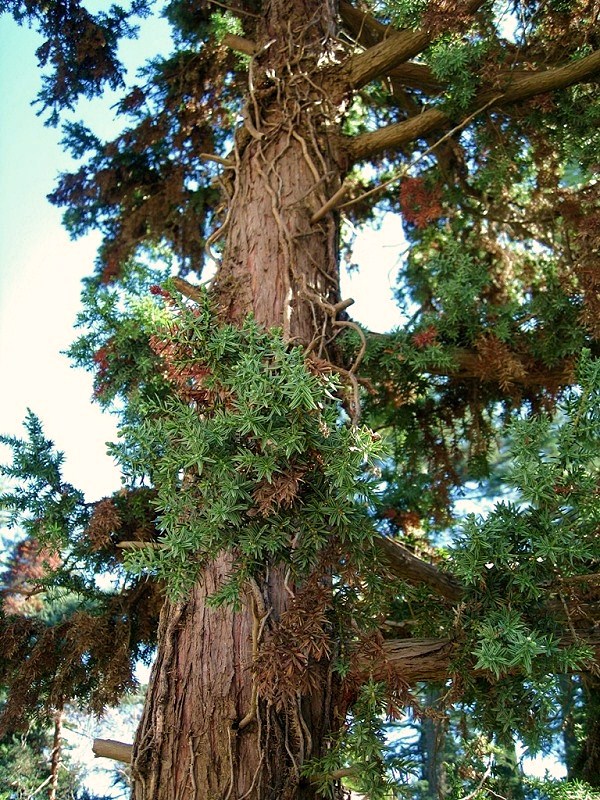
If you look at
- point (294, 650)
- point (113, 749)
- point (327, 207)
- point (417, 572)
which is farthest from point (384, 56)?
point (113, 749)

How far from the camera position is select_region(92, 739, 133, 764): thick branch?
9.27 ft

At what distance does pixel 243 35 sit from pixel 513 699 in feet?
14.3

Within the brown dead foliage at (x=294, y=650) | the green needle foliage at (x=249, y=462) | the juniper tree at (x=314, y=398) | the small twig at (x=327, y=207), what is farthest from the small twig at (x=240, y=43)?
the brown dead foliage at (x=294, y=650)

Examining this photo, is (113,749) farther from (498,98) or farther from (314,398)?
(498,98)

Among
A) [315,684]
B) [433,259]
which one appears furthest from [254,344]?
[433,259]

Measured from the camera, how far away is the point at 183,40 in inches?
216

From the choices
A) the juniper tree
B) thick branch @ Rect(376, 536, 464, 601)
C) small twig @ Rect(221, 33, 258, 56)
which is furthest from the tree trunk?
thick branch @ Rect(376, 536, 464, 601)

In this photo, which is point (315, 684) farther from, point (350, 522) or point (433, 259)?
point (433, 259)

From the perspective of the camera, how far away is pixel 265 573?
262 centimetres

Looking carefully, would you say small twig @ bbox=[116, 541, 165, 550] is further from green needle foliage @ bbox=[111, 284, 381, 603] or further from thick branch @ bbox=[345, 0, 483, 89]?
thick branch @ bbox=[345, 0, 483, 89]

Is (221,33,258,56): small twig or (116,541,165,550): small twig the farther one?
(221,33,258,56): small twig

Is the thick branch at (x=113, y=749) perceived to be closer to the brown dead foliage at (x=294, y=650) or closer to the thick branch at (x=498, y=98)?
the brown dead foliage at (x=294, y=650)

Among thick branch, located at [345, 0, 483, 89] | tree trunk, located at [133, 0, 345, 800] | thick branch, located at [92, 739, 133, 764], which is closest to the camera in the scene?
tree trunk, located at [133, 0, 345, 800]

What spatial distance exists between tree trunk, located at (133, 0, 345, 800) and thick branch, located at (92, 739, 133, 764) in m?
0.21
